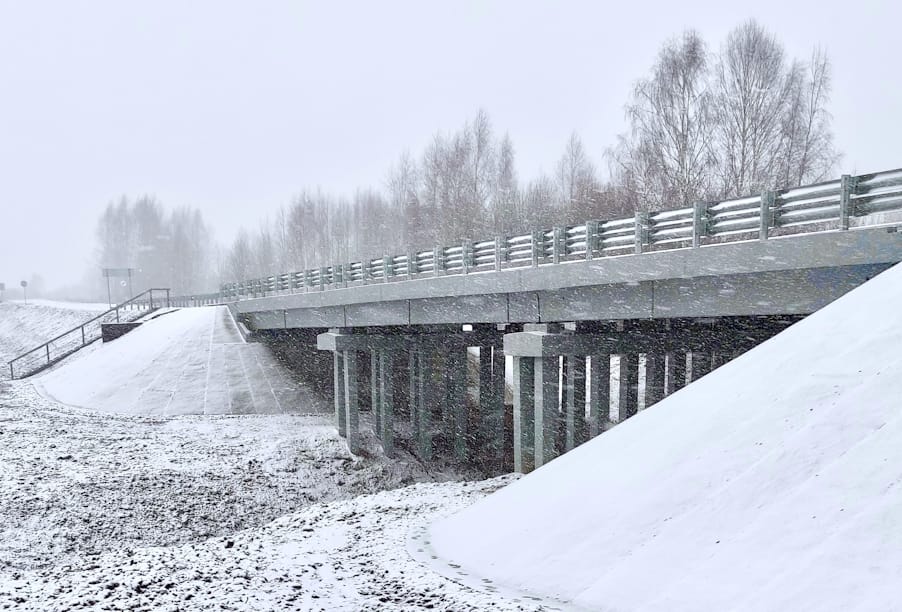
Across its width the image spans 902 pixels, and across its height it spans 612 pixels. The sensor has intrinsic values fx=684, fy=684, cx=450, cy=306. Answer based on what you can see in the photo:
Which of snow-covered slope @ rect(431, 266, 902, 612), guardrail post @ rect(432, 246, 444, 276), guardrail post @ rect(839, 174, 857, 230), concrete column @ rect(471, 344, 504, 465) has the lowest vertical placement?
concrete column @ rect(471, 344, 504, 465)

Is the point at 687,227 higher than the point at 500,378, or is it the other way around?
the point at 687,227

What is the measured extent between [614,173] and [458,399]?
67.8ft

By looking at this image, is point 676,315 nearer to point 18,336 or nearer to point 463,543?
point 463,543

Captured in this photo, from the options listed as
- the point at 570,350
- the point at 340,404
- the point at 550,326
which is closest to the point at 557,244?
the point at 550,326

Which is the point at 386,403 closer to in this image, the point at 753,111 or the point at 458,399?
the point at 458,399

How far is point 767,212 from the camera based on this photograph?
32.6 feet

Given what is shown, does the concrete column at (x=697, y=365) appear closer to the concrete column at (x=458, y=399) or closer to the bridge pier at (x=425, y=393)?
the bridge pier at (x=425, y=393)

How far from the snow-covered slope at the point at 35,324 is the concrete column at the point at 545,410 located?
42.2 m

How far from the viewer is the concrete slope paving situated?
26391mm

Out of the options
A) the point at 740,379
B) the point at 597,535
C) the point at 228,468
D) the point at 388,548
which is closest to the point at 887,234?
the point at 740,379

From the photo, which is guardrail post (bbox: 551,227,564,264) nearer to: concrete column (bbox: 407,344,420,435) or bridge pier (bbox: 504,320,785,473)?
bridge pier (bbox: 504,320,785,473)

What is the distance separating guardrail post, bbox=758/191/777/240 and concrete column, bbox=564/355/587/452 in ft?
19.5

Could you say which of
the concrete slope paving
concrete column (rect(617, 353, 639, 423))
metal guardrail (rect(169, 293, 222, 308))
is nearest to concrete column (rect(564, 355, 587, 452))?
concrete column (rect(617, 353, 639, 423))

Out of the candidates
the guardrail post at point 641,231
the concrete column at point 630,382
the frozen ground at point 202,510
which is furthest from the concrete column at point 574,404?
the guardrail post at point 641,231
